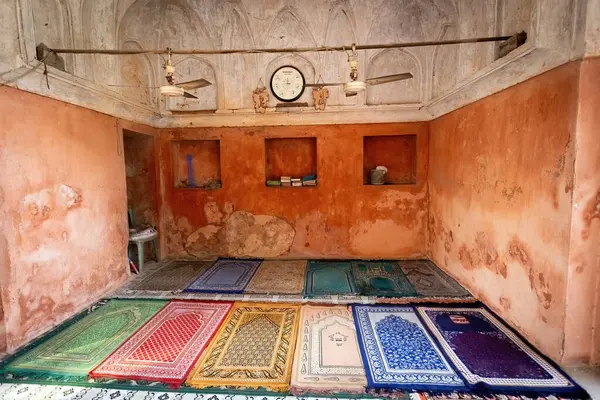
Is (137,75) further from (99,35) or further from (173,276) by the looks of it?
(173,276)

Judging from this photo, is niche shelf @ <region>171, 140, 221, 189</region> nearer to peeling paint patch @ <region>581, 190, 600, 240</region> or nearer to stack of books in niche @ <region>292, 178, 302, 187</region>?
stack of books in niche @ <region>292, 178, 302, 187</region>

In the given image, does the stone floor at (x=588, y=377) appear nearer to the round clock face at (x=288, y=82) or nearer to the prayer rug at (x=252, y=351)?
the prayer rug at (x=252, y=351)

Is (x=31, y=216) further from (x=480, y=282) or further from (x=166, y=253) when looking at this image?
(x=480, y=282)

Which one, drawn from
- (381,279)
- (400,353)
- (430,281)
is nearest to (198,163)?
(381,279)

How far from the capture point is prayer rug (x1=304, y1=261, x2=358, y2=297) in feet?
14.8

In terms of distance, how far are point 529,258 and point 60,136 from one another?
5.64m

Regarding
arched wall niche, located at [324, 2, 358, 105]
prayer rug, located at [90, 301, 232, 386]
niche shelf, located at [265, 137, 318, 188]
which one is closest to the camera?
prayer rug, located at [90, 301, 232, 386]

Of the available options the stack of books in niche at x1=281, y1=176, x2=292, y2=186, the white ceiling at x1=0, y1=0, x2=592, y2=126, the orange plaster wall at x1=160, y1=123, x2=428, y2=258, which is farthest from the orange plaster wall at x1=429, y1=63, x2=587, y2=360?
the stack of books in niche at x1=281, y1=176, x2=292, y2=186

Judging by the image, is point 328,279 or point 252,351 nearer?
point 252,351

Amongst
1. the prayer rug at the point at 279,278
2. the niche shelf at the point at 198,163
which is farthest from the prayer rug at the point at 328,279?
the niche shelf at the point at 198,163

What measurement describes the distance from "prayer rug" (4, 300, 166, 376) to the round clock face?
172 inches

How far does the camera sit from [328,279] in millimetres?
4992

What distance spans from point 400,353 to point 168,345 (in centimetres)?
245

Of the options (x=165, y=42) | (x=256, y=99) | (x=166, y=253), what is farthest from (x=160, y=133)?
(x=166, y=253)
